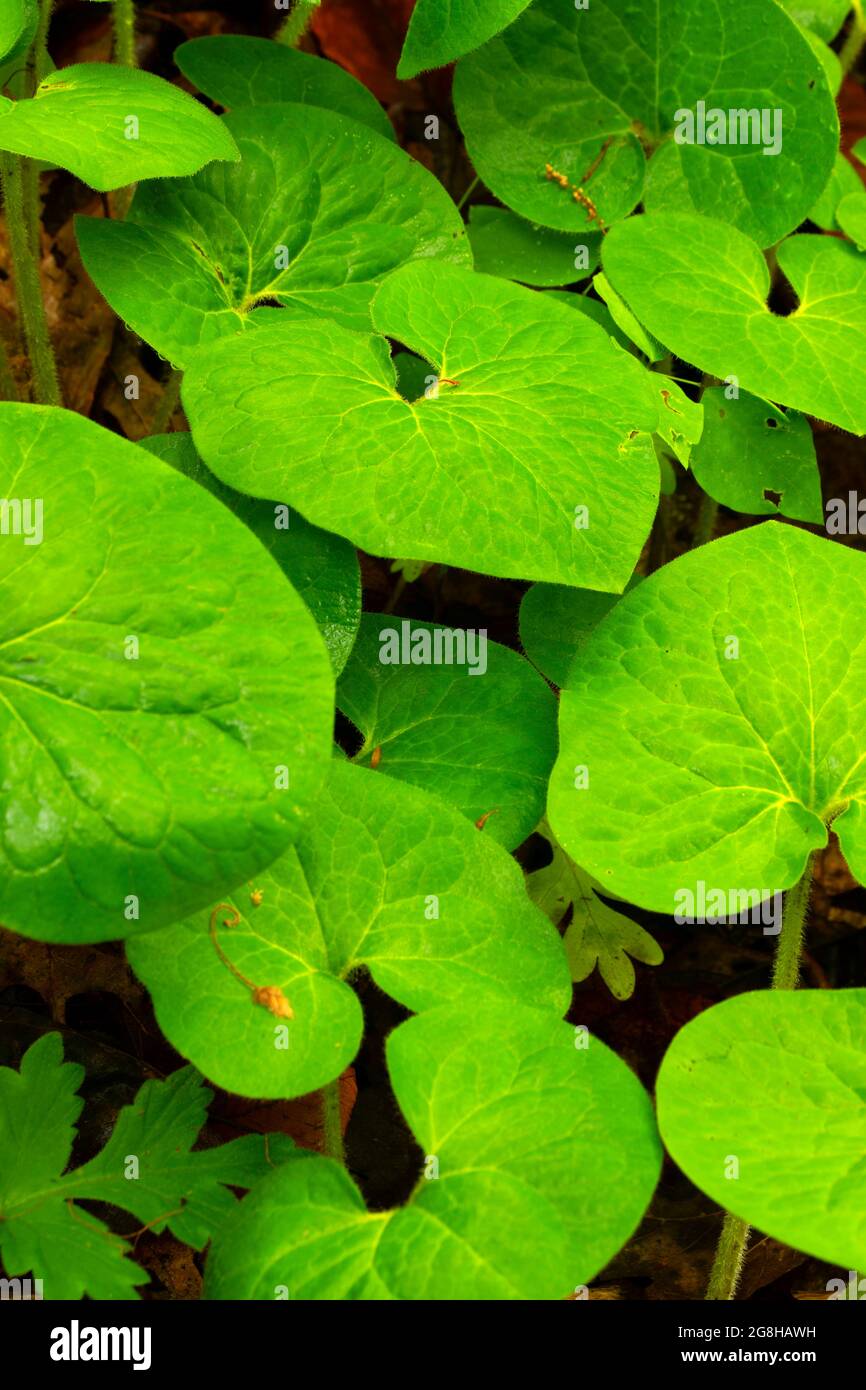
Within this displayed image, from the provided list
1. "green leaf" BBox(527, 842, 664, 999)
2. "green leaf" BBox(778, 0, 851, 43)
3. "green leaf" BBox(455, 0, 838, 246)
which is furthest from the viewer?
"green leaf" BBox(778, 0, 851, 43)

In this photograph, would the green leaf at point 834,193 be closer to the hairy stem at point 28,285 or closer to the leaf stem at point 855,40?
the leaf stem at point 855,40

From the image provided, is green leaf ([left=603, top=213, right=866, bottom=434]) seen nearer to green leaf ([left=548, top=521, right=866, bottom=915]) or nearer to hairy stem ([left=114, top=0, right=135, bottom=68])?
green leaf ([left=548, top=521, right=866, bottom=915])

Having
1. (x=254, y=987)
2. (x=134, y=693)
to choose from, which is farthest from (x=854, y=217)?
(x=254, y=987)

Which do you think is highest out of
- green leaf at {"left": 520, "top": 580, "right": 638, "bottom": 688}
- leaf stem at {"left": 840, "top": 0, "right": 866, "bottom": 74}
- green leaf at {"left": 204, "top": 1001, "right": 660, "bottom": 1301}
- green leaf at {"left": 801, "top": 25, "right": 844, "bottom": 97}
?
leaf stem at {"left": 840, "top": 0, "right": 866, "bottom": 74}

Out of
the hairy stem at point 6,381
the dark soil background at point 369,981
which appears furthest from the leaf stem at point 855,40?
the hairy stem at point 6,381

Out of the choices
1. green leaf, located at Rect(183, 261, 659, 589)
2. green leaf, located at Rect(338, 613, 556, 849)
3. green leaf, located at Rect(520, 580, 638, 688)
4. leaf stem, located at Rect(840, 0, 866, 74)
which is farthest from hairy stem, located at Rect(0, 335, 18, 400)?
leaf stem, located at Rect(840, 0, 866, 74)

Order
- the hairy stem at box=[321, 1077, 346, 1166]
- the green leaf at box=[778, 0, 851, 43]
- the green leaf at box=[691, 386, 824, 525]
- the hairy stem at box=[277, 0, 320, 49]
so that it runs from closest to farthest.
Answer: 1. the hairy stem at box=[321, 1077, 346, 1166]
2. the green leaf at box=[691, 386, 824, 525]
3. the hairy stem at box=[277, 0, 320, 49]
4. the green leaf at box=[778, 0, 851, 43]

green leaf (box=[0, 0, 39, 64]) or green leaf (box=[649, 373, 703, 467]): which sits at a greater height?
green leaf (box=[0, 0, 39, 64])

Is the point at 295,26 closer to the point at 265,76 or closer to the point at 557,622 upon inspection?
the point at 265,76
